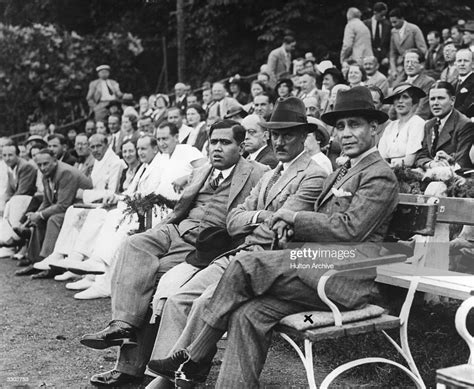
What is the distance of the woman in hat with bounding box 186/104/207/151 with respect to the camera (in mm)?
11299

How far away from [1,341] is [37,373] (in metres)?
1.02

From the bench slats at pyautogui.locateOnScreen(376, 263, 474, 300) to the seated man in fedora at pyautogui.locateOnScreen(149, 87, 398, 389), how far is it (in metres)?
0.41

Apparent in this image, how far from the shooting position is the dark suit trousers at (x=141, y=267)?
522 cm

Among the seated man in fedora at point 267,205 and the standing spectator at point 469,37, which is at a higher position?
the standing spectator at point 469,37

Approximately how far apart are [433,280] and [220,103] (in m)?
8.57

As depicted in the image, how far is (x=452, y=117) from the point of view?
816cm

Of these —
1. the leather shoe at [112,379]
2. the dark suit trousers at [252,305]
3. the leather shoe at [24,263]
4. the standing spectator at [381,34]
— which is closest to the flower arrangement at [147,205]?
the leather shoe at [112,379]

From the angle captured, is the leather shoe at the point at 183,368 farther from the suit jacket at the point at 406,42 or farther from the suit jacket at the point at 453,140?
the suit jacket at the point at 406,42

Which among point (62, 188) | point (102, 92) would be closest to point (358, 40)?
point (102, 92)

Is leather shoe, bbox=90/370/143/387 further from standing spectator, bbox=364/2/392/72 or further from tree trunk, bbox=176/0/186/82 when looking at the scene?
tree trunk, bbox=176/0/186/82

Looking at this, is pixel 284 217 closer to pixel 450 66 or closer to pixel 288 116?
pixel 288 116

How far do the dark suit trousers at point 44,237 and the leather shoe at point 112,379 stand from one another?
4.94 m

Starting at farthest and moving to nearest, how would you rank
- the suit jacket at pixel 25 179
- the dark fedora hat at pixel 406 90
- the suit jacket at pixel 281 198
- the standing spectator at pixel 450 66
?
the suit jacket at pixel 25 179 → the standing spectator at pixel 450 66 → the dark fedora hat at pixel 406 90 → the suit jacket at pixel 281 198

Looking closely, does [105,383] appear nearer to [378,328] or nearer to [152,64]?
[378,328]
